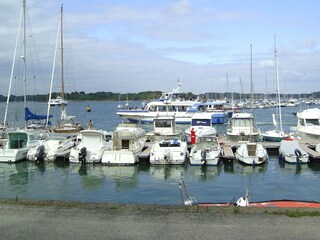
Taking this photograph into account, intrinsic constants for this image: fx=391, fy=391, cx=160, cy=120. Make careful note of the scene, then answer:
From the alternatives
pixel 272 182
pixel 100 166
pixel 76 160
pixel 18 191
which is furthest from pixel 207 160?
pixel 18 191

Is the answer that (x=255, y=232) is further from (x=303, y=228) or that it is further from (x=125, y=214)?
(x=125, y=214)

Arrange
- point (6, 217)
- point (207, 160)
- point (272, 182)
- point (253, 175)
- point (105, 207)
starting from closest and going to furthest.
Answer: point (6, 217) → point (105, 207) → point (272, 182) → point (253, 175) → point (207, 160)

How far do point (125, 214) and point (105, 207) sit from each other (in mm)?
724

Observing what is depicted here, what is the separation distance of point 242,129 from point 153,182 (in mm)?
15430

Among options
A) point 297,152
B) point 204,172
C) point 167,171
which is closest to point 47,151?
point 167,171

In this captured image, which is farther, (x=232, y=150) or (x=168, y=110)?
(x=168, y=110)

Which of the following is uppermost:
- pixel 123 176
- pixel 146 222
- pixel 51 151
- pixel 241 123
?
pixel 241 123

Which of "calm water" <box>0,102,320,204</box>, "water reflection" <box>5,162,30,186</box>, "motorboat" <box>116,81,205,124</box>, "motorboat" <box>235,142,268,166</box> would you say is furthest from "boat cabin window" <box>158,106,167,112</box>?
"water reflection" <box>5,162,30,186</box>

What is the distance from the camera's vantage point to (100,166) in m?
25.8

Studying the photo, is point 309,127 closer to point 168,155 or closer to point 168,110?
point 168,155

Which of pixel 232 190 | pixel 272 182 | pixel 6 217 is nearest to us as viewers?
pixel 6 217

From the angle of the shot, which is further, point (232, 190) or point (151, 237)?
point (232, 190)

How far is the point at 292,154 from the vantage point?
84.4 feet

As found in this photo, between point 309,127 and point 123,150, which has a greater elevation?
point 309,127
